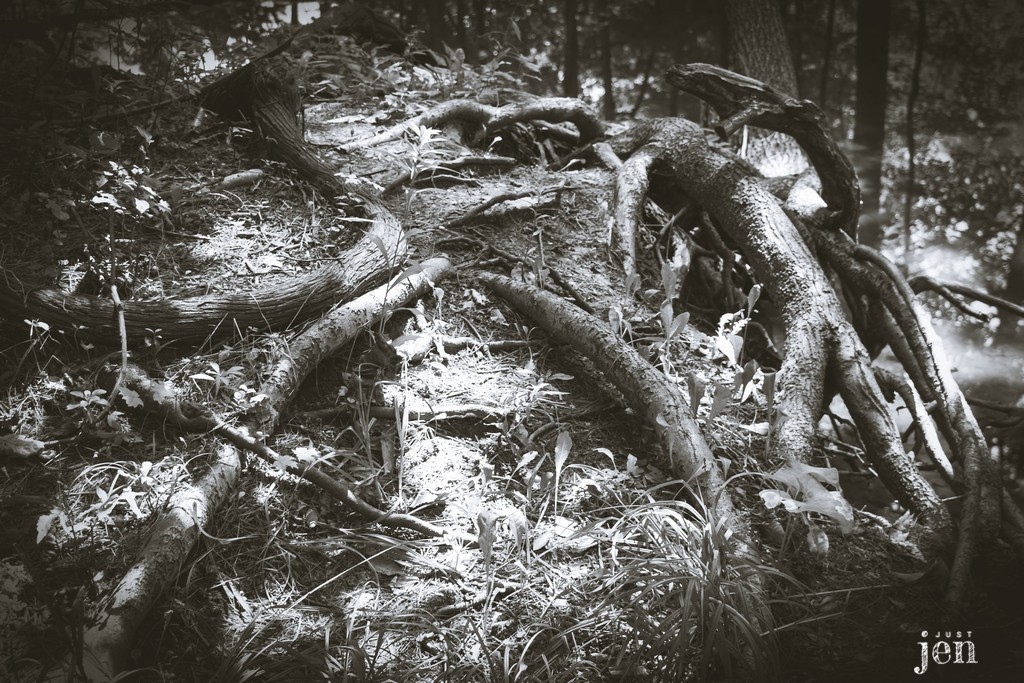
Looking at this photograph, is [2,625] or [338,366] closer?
[2,625]

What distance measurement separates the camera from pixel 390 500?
7.49 feet

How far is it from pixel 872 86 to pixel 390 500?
8.15m

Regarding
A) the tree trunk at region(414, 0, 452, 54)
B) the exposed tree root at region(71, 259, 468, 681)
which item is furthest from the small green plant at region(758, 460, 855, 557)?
the tree trunk at region(414, 0, 452, 54)

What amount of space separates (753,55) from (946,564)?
4.50 m

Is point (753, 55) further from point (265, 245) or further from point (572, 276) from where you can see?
point (265, 245)

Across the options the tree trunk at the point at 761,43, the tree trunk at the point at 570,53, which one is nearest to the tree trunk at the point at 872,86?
the tree trunk at the point at 761,43

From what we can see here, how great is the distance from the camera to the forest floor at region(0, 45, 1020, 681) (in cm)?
186

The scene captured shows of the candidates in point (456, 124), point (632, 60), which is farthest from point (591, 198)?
point (632, 60)

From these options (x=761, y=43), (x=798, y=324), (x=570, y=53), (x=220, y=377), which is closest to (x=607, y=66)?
(x=570, y=53)

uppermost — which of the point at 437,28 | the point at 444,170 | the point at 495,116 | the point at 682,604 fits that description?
the point at 437,28

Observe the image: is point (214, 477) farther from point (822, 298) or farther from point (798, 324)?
point (822, 298)

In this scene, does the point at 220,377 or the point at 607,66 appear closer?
the point at 220,377

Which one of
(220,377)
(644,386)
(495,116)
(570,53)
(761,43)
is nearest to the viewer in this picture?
(220,377)

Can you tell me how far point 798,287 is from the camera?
3242 mm
